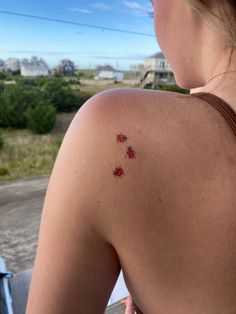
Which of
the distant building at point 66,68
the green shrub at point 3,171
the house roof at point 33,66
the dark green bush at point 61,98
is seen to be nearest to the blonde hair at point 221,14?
the green shrub at point 3,171

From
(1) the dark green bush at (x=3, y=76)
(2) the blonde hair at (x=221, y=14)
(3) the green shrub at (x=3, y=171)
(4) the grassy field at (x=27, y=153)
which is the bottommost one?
(4) the grassy field at (x=27, y=153)

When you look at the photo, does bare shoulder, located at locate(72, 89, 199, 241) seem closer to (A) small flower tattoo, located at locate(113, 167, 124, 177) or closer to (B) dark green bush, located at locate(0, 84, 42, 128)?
(A) small flower tattoo, located at locate(113, 167, 124, 177)

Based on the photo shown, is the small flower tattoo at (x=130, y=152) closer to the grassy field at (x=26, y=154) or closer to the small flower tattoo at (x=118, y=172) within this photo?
the small flower tattoo at (x=118, y=172)

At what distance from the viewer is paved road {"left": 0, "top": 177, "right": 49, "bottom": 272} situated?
2780 mm

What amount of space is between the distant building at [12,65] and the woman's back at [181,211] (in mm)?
19001

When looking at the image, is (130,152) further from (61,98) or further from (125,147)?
(61,98)

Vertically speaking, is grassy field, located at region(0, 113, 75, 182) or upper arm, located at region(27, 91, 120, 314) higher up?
upper arm, located at region(27, 91, 120, 314)

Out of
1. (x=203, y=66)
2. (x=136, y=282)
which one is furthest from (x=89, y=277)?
(x=203, y=66)

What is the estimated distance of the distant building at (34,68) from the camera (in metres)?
18.3

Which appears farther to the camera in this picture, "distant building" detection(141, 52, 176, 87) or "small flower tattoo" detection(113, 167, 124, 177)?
"distant building" detection(141, 52, 176, 87)

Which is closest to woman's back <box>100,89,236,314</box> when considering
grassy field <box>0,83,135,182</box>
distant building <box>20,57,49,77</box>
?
grassy field <box>0,83,135,182</box>

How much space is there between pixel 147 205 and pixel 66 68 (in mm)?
19066

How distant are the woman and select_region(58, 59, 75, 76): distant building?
58.6ft

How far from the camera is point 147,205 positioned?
30cm
